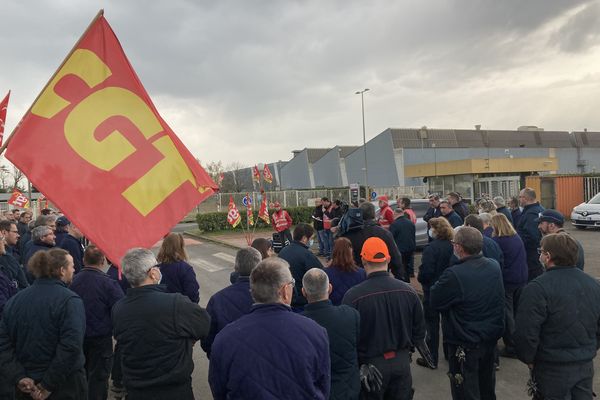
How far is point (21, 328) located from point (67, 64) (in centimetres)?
222

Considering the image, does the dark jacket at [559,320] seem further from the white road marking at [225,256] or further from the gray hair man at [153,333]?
the white road marking at [225,256]

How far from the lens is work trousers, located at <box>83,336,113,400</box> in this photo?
4256 millimetres

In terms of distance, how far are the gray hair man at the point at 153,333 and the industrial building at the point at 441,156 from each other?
3220 centimetres

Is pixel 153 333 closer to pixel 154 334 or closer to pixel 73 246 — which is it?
pixel 154 334

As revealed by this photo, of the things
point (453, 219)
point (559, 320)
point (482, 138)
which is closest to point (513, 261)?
point (559, 320)

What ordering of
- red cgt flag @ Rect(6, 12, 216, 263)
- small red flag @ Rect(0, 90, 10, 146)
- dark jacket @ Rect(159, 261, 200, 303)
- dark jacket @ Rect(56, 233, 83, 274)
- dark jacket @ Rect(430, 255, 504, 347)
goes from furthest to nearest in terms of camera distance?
small red flag @ Rect(0, 90, 10, 146), dark jacket @ Rect(56, 233, 83, 274), dark jacket @ Rect(159, 261, 200, 303), dark jacket @ Rect(430, 255, 504, 347), red cgt flag @ Rect(6, 12, 216, 263)

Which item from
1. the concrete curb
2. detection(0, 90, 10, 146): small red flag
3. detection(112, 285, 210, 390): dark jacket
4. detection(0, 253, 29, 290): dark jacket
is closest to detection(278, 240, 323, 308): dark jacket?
A: detection(112, 285, 210, 390): dark jacket

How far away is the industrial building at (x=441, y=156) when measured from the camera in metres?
35.3

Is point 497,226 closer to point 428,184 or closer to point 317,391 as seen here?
point 317,391

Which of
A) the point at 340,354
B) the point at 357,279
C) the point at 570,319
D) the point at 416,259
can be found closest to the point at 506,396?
the point at 570,319

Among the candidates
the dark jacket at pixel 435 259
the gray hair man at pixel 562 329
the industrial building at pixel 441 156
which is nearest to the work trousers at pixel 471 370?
the gray hair man at pixel 562 329

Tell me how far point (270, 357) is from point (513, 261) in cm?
419

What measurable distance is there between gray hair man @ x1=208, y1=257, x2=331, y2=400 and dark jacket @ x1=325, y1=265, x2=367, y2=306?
1.72m

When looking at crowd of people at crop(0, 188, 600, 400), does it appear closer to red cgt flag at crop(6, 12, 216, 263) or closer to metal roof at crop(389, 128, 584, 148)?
red cgt flag at crop(6, 12, 216, 263)
